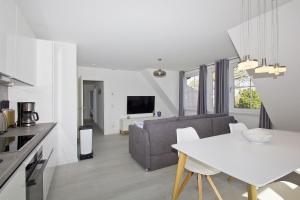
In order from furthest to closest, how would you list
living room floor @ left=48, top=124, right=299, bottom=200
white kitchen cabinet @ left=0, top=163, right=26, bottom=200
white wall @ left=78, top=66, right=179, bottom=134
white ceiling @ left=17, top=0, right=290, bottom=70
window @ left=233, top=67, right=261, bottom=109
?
white wall @ left=78, top=66, right=179, bottom=134 → window @ left=233, top=67, right=261, bottom=109 → living room floor @ left=48, top=124, right=299, bottom=200 → white ceiling @ left=17, top=0, right=290, bottom=70 → white kitchen cabinet @ left=0, top=163, right=26, bottom=200

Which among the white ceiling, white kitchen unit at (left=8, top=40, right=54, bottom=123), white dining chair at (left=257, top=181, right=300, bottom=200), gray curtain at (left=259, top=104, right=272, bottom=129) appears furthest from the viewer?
gray curtain at (left=259, top=104, right=272, bottom=129)

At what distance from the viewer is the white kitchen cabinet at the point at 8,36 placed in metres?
1.38

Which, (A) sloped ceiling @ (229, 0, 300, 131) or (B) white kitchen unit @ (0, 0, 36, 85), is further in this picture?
(A) sloped ceiling @ (229, 0, 300, 131)

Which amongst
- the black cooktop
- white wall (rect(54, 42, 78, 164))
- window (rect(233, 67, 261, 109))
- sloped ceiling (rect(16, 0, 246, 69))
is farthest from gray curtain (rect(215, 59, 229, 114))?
the black cooktop

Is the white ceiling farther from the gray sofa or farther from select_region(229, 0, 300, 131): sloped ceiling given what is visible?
the gray sofa

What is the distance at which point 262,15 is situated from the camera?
2145mm

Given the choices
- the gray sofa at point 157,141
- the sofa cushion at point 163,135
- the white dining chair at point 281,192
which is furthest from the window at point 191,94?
the white dining chair at point 281,192

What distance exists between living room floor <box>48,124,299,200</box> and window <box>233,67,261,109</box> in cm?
209

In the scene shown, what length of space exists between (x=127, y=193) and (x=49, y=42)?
2.90m

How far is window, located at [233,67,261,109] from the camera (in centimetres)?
407

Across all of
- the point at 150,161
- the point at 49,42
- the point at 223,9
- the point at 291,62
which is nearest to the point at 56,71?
the point at 49,42

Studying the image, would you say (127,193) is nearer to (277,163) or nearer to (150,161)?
(150,161)

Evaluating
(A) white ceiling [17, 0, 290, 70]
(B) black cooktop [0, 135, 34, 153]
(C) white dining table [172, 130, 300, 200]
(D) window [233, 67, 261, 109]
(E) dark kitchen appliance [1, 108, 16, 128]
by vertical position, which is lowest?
(C) white dining table [172, 130, 300, 200]

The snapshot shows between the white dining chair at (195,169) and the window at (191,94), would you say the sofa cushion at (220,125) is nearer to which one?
the white dining chair at (195,169)
